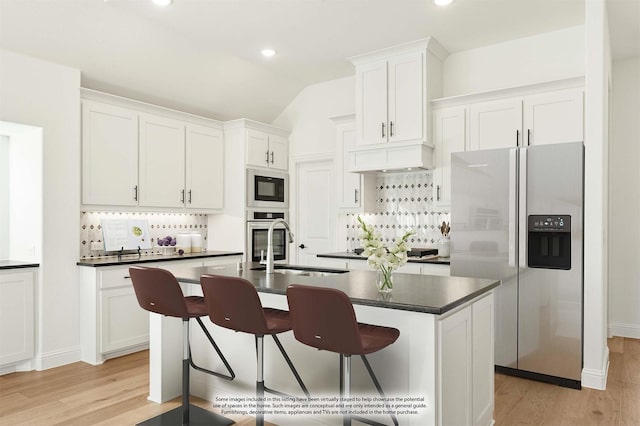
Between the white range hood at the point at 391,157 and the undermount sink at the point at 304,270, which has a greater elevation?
the white range hood at the point at 391,157

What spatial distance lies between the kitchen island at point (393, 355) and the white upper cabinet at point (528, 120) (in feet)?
5.98

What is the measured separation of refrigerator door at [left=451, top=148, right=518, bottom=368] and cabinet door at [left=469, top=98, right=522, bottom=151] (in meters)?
0.44

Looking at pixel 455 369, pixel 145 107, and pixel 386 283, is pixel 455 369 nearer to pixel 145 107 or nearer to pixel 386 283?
pixel 386 283

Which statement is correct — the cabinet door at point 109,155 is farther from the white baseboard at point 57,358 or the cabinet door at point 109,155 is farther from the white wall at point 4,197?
the white baseboard at point 57,358

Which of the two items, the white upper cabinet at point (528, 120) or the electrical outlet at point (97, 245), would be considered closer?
the white upper cabinet at point (528, 120)

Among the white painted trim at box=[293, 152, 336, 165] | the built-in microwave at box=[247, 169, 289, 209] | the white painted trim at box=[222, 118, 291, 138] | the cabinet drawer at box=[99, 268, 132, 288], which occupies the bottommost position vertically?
the cabinet drawer at box=[99, 268, 132, 288]

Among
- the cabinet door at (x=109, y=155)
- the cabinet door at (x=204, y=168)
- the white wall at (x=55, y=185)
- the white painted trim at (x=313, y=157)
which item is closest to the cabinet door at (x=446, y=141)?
the white painted trim at (x=313, y=157)

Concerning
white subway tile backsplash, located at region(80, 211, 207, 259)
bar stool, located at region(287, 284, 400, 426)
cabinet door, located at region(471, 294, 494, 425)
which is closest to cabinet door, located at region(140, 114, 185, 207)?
white subway tile backsplash, located at region(80, 211, 207, 259)

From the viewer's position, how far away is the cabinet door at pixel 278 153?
5.66m

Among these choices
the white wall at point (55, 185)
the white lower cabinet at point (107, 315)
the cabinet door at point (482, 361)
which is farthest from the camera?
the white lower cabinet at point (107, 315)

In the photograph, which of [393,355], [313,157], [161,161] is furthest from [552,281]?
[161,161]

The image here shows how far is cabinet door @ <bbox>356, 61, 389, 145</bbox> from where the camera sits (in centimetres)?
460

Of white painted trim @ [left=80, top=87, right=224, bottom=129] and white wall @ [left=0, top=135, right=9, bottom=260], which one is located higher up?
white painted trim @ [left=80, top=87, right=224, bottom=129]

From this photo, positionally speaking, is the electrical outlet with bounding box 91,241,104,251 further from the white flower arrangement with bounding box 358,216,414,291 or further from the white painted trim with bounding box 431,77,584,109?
the white painted trim with bounding box 431,77,584,109
